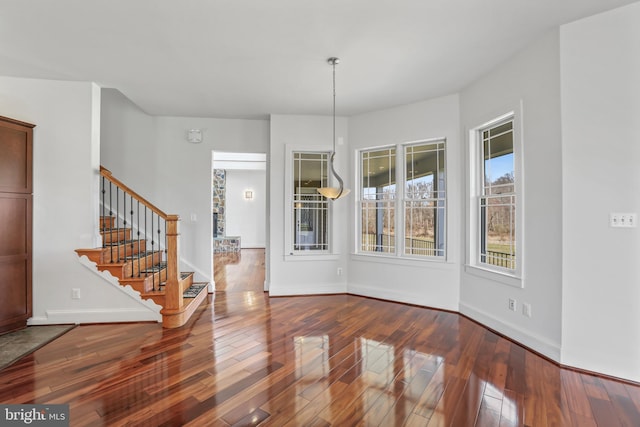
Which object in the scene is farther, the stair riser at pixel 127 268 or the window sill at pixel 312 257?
the window sill at pixel 312 257

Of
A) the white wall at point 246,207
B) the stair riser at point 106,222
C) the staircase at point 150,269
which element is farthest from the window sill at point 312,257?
the white wall at point 246,207

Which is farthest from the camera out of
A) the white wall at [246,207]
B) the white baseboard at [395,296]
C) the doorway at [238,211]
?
the white wall at [246,207]

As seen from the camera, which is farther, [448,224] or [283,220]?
[283,220]

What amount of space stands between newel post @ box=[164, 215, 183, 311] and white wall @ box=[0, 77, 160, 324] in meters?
0.34

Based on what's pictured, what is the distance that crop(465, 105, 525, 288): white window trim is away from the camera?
2.94 meters

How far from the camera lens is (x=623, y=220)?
229 centimetres

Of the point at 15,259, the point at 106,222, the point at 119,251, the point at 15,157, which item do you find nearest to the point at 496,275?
the point at 119,251

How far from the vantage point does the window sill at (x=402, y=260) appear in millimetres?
4004

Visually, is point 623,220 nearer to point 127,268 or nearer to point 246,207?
point 127,268

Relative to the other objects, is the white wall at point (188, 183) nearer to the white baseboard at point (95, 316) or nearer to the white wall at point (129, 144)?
the white wall at point (129, 144)

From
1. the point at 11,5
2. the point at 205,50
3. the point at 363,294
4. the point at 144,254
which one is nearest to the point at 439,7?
the point at 205,50

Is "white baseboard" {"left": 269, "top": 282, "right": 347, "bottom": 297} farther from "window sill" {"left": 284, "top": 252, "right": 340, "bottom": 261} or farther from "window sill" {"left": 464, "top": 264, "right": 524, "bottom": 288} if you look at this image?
"window sill" {"left": 464, "top": 264, "right": 524, "bottom": 288}

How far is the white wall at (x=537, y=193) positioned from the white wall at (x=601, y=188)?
0.25 feet

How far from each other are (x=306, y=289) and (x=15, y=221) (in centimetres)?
356
